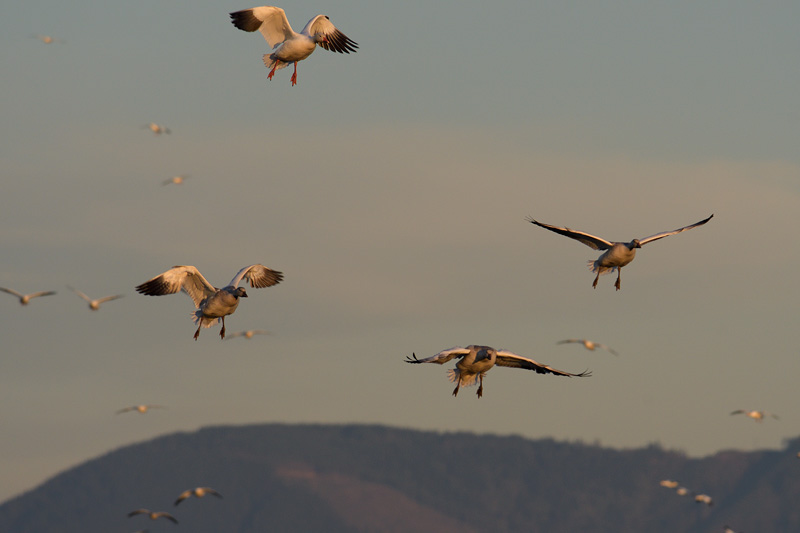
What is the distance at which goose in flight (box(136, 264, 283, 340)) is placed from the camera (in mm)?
45156

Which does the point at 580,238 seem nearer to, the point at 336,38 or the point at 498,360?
the point at 498,360

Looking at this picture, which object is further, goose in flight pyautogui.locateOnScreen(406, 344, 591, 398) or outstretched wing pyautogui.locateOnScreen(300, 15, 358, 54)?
outstretched wing pyautogui.locateOnScreen(300, 15, 358, 54)

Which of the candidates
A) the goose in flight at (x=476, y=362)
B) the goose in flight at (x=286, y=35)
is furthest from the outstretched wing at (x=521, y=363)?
the goose in flight at (x=286, y=35)

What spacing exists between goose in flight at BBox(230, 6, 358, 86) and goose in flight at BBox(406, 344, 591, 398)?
36.8 ft

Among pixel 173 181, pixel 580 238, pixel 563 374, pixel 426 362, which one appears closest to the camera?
pixel 426 362

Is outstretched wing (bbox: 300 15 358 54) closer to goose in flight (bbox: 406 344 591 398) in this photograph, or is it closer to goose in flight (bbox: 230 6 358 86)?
goose in flight (bbox: 230 6 358 86)

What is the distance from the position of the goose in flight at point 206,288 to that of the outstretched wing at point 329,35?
786 cm

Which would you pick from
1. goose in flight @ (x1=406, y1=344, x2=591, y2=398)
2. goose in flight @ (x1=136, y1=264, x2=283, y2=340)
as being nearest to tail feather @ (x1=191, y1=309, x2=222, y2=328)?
goose in flight @ (x1=136, y1=264, x2=283, y2=340)

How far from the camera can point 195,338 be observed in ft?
147

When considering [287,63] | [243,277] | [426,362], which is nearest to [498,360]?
[426,362]

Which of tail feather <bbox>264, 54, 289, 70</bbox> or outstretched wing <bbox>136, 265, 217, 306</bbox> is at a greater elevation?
tail feather <bbox>264, 54, 289, 70</bbox>

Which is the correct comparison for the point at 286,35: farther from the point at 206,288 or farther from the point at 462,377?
the point at 462,377

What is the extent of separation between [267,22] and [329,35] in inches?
86.1

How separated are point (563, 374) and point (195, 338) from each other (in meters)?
11.5
